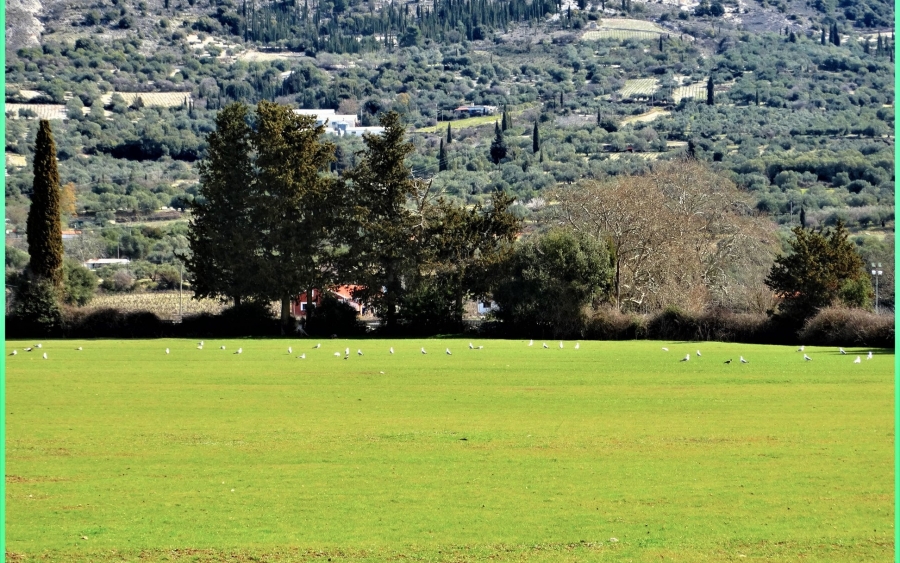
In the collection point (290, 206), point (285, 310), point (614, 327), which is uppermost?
point (290, 206)

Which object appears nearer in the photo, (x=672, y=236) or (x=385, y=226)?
(x=385, y=226)

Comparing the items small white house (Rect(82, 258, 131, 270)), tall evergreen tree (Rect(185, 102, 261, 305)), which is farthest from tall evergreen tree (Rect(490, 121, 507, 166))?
tall evergreen tree (Rect(185, 102, 261, 305))

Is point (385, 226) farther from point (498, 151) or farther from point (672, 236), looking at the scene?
point (498, 151)

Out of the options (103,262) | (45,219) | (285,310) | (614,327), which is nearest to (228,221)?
(285,310)

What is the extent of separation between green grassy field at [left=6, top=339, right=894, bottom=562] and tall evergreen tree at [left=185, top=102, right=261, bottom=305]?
2692 cm

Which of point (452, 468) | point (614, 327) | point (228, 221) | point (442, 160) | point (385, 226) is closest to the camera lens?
point (452, 468)

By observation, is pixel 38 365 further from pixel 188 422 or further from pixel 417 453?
pixel 417 453

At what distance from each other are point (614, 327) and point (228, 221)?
62.4 ft

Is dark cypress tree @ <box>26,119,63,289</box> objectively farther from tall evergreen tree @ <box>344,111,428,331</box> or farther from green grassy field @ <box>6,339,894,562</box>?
green grassy field @ <box>6,339,894,562</box>

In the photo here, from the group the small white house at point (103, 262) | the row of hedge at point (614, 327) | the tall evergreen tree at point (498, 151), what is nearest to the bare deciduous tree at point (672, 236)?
the row of hedge at point (614, 327)

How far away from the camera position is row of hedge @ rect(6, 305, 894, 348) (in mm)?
50531

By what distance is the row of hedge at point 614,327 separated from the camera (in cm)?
5053

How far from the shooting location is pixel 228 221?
6366cm

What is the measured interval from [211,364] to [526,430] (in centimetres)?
2004
